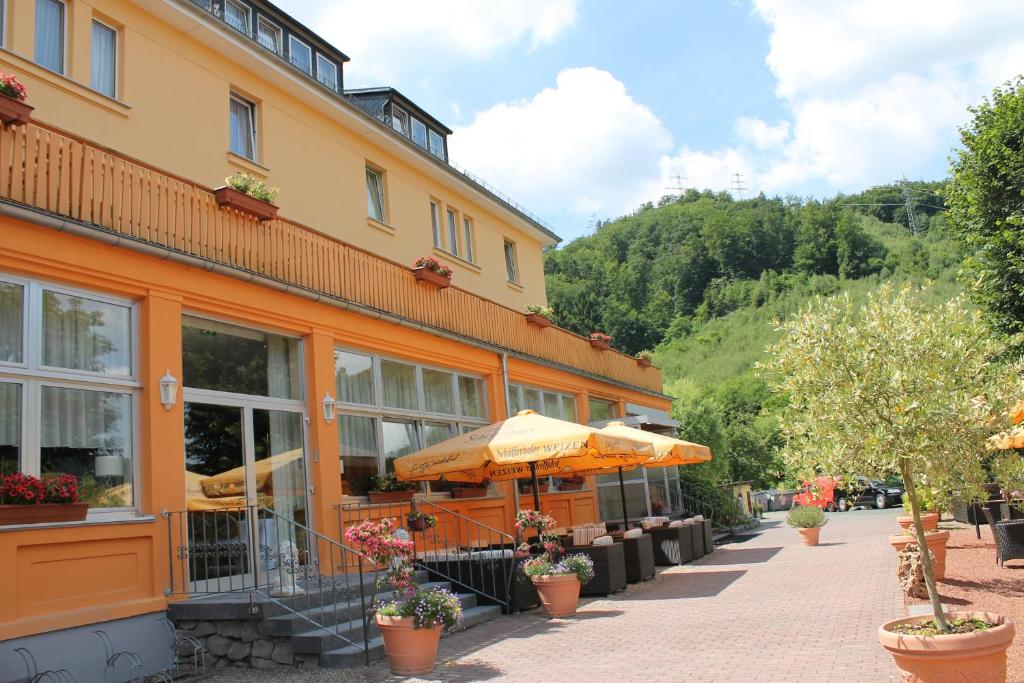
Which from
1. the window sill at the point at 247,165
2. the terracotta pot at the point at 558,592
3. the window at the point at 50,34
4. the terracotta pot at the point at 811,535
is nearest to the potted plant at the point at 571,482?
the terracotta pot at the point at 811,535

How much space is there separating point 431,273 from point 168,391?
5736 millimetres

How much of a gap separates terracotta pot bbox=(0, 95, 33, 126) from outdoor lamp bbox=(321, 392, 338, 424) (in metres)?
4.50

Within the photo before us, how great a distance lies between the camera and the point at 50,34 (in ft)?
31.6

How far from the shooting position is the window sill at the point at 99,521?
6477mm

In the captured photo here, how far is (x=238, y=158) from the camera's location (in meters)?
12.0

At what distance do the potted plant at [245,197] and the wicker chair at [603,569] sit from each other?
5782mm

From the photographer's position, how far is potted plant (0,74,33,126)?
699 centimetres

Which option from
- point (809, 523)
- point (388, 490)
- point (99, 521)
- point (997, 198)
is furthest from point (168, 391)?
point (997, 198)

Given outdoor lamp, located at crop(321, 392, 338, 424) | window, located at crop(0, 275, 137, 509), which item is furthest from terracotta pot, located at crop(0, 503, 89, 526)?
outdoor lamp, located at crop(321, 392, 338, 424)

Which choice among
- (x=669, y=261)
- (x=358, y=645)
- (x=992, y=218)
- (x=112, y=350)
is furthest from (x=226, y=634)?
(x=669, y=261)

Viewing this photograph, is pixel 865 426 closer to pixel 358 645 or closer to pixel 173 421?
pixel 358 645

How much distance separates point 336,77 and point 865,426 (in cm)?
1339

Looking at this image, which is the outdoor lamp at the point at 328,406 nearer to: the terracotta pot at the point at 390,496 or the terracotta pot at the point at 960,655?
the terracotta pot at the point at 390,496

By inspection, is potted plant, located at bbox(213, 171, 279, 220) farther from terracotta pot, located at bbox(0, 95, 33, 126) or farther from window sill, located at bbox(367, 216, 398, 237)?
window sill, located at bbox(367, 216, 398, 237)
